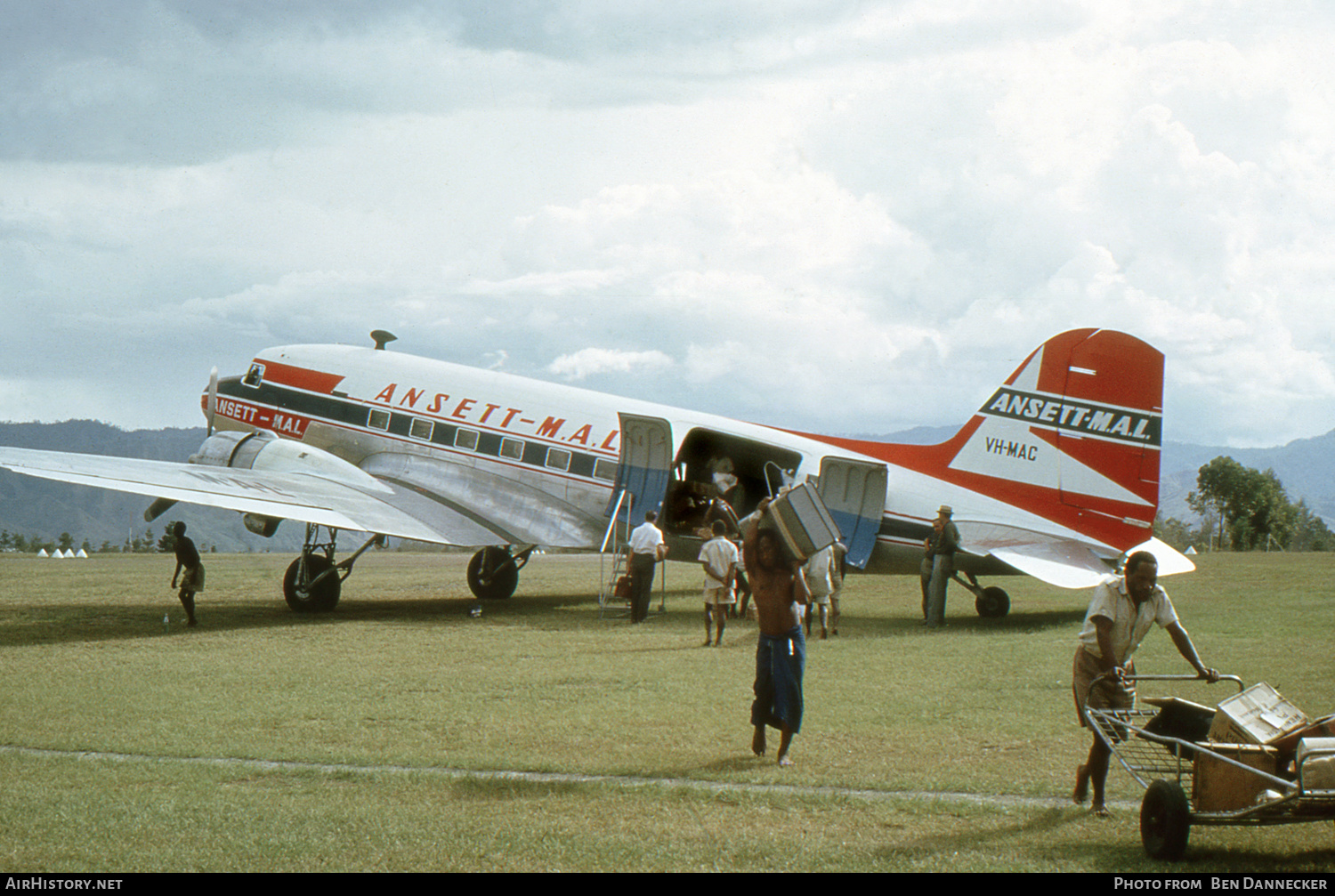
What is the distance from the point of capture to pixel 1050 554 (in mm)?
17297

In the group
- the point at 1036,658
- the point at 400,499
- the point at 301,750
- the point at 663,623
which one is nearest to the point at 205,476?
the point at 400,499

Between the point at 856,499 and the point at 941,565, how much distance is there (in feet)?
6.86

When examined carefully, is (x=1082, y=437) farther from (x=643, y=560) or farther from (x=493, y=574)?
(x=493, y=574)

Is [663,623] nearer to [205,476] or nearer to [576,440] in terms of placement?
[576,440]

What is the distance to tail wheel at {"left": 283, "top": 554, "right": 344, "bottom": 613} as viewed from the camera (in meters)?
19.3

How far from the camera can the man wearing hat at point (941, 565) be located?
56.9 feet

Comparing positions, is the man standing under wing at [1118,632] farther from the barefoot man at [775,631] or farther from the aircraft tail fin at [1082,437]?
the aircraft tail fin at [1082,437]

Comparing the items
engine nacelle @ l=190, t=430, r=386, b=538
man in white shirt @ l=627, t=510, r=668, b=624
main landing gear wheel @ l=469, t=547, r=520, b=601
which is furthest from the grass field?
main landing gear wheel @ l=469, t=547, r=520, b=601

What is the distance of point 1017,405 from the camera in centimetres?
1902

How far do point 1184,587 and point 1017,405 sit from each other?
10492 mm

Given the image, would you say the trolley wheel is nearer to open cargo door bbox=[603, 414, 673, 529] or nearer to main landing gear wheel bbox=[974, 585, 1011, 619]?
main landing gear wheel bbox=[974, 585, 1011, 619]

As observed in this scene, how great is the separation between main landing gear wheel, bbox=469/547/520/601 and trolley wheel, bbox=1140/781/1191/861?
674 inches

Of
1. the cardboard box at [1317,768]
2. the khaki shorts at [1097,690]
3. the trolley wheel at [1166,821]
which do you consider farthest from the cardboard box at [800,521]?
the cardboard box at [1317,768]

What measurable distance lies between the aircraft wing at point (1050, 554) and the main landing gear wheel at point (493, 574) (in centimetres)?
894
